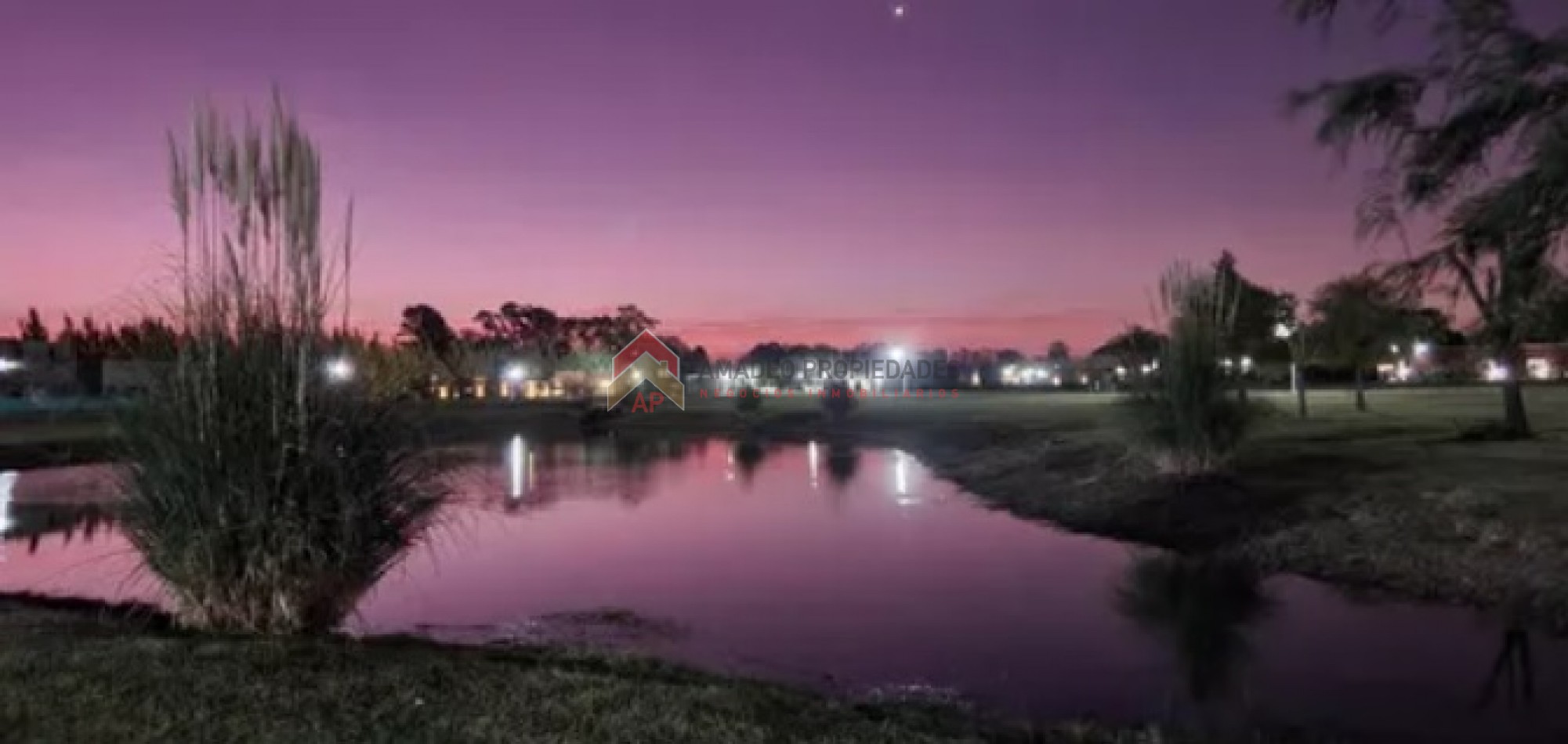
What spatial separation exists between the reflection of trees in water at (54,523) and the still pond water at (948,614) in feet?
Answer: 0.34

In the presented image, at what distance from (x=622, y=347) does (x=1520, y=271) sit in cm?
12960

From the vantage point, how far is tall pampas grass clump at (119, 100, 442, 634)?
28.1 feet

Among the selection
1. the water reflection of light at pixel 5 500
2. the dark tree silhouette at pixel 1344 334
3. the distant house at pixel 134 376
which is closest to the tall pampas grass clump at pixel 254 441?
the distant house at pixel 134 376

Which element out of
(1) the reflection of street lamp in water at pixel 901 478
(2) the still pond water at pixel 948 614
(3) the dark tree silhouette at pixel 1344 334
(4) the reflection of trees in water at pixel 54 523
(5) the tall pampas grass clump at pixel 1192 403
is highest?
(3) the dark tree silhouette at pixel 1344 334

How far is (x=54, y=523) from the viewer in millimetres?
21156

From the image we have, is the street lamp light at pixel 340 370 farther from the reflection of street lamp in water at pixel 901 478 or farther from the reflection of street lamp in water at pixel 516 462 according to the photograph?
the reflection of street lamp in water at pixel 516 462

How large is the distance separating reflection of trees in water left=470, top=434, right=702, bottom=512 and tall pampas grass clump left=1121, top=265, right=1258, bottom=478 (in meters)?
11.1

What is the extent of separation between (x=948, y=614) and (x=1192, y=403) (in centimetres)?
855

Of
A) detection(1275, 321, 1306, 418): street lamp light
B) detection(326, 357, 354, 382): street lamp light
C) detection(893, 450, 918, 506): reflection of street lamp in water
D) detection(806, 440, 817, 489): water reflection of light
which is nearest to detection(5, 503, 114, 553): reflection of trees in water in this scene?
detection(326, 357, 354, 382): street lamp light

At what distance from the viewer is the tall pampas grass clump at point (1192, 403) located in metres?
20.1

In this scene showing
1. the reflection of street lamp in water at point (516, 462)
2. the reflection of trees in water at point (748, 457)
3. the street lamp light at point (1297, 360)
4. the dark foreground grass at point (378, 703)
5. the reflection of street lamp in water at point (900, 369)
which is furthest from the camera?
the reflection of street lamp in water at point (900, 369)

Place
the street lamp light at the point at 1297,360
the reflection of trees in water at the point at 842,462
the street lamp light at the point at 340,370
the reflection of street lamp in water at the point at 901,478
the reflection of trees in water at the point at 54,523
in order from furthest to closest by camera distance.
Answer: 1. the street lamp light at the point at 1297,360
2. the reflection of trees in water at the point at 842,462
3. the reflection of street lamp in water at the point at 901,478
4. the reflection of trees in water at the point at 54,523
5. the street lamp light at the point at 340,370

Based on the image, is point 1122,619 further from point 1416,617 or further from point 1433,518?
point 1433,518

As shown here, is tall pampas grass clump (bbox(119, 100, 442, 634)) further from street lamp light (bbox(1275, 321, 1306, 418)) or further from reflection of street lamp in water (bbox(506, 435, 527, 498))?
street lamp light (bbox(1275, 321, 1306, 418))
